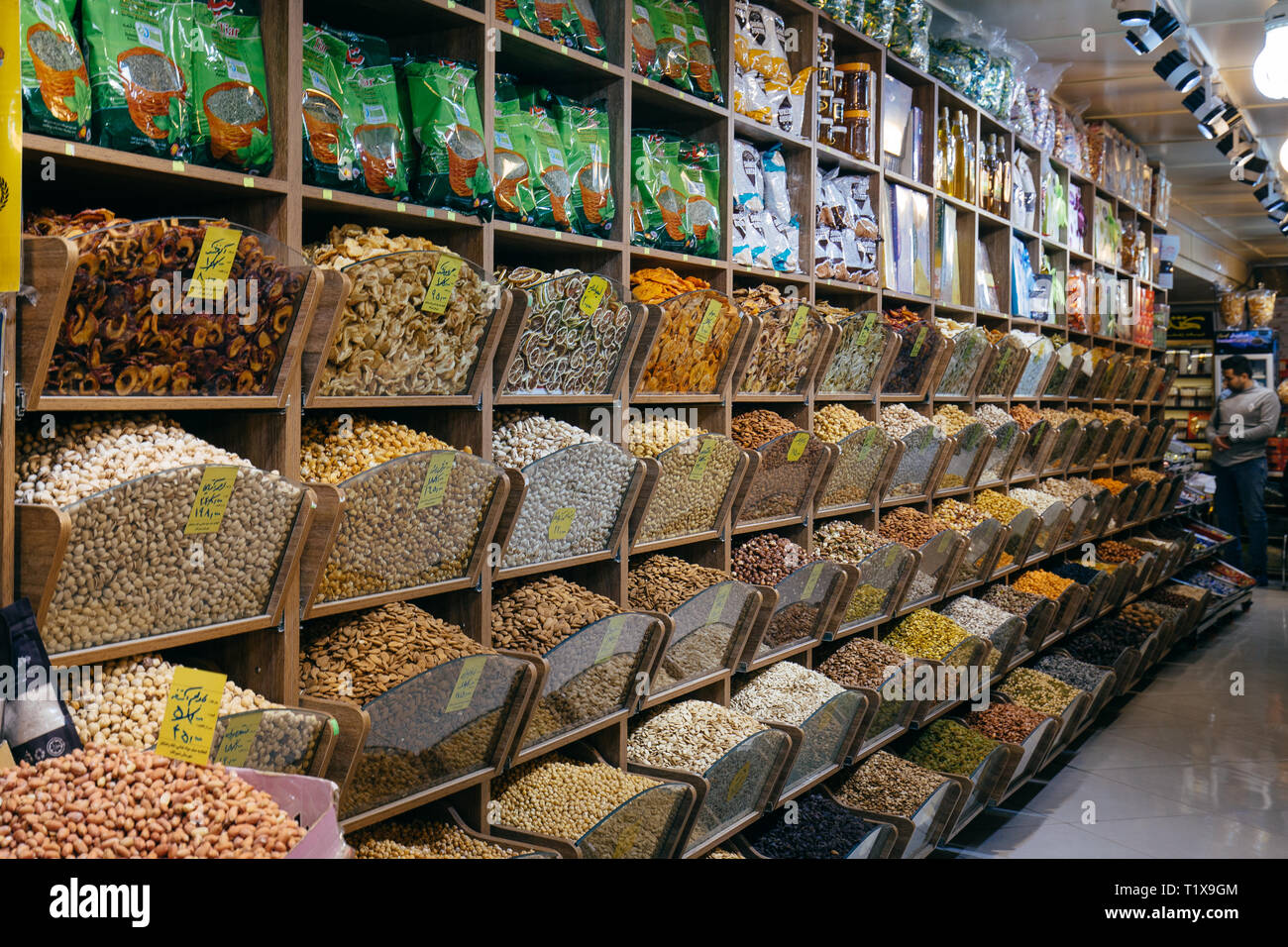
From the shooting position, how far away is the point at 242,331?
174cm

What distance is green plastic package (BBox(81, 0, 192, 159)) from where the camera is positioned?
1658 millimetres

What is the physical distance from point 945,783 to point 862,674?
0.43m

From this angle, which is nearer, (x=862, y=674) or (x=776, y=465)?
(x=776, y=465)

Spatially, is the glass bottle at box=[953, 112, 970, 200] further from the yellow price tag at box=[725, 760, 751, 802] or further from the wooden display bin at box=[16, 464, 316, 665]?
the wooden display bin at box=[16, 464, 316, 665]

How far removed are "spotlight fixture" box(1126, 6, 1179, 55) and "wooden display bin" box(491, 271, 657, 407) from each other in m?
2.90

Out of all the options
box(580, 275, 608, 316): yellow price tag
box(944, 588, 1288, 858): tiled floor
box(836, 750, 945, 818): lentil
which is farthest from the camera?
box(944, 588, 1288, 858): tiled floor

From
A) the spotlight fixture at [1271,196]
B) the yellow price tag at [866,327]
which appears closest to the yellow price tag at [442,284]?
the yellow price tag at [866,327]

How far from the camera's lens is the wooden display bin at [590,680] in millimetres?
2314

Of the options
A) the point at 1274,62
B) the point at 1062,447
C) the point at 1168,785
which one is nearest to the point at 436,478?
the point at 1274,62

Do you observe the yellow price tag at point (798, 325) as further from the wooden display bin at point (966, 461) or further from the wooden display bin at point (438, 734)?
the wooden display bin at point (438, 734)

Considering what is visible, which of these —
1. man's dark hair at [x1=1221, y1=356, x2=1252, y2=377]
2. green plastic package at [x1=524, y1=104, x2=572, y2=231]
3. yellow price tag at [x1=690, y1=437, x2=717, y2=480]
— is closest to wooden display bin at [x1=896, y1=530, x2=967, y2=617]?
yellow price tag at [x1=690, y1=437, x2=717, y2=480]

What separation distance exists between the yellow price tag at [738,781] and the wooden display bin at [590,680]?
0.33 metres
